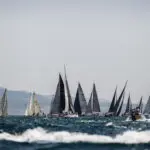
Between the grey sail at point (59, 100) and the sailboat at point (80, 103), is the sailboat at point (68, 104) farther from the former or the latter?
the sailboat at point (80, 103)

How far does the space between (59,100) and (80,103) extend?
18879mm

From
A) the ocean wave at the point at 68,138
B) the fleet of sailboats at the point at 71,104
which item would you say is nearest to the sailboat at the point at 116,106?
the fleet of sailboats at the point at 71,104

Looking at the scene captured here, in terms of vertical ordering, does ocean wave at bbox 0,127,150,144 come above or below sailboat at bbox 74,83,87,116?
below

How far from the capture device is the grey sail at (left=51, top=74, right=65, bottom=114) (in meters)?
158

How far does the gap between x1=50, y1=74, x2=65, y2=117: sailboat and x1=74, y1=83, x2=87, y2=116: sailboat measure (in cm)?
1457

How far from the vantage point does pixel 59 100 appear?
160 meters

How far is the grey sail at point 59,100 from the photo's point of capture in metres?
158

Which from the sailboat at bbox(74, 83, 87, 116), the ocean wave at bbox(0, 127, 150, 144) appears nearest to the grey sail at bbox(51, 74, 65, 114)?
the sailboat at bbox(74, 83, 87, 116)

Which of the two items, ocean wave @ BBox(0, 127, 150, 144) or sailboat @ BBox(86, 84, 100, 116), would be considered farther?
sailboat @ BBox(86, 84, 100, 116)

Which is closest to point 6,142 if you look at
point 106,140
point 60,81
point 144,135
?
point 106,140

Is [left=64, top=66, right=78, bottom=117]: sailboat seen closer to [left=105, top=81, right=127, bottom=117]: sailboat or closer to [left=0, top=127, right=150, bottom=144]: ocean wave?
[left=105, top=81, right=127, bottom=117]: sailboat

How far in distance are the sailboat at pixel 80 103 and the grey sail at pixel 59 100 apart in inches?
598

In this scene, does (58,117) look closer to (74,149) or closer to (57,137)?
(57,137)

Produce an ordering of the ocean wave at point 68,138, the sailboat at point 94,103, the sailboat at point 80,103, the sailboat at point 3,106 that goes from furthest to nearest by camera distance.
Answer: the sailboat at point 3,106 → the sailboat at point 94,103 → the sailboat at point 80,103 → the ocean wave at point 68,138
